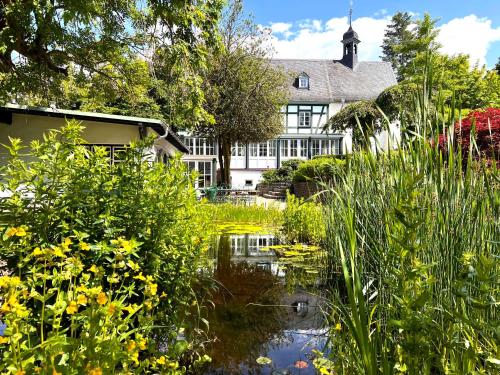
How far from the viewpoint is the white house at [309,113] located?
2891 centimetres

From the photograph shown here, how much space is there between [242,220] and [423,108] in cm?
808

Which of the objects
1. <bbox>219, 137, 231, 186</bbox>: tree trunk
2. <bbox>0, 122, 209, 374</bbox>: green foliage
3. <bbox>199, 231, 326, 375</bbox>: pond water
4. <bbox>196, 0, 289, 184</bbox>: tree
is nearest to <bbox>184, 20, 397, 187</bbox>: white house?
<bbox>219, 137, 231, 186</bbox>: tree trunk

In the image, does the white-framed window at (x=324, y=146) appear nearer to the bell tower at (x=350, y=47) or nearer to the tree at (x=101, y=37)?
the bell tower at (x=350, y=47)

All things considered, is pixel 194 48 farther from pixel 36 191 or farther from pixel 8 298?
pixel 8 298

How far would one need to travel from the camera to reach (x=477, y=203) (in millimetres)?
1761

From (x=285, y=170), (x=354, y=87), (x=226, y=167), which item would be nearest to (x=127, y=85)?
(x=226, y=167)

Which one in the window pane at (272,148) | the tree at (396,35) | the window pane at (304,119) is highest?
the tree at (396,35)

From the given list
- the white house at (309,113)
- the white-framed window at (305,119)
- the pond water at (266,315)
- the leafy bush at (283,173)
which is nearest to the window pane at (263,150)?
the white house at (309,113)

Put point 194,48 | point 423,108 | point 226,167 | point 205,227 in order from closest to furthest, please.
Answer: point 423,108 → point 205,227 → point 194,48 → point 226,167

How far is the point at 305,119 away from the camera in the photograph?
30141 mm

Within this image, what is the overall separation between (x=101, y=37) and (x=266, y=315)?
6643mm

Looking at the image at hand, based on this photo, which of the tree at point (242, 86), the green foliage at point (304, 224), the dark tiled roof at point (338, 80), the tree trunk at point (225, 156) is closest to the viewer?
the green foliage at point (304, 224)

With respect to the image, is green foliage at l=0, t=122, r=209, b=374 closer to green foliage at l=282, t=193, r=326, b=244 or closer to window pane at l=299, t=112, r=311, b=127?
green foliage at l=282, t=193, r=326, b=244

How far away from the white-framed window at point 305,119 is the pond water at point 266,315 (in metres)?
25.2
